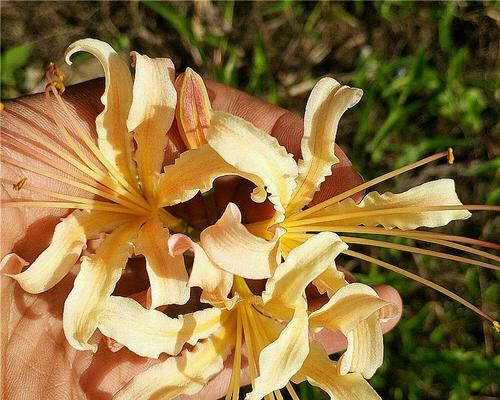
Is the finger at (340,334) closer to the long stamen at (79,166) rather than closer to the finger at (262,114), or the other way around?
the finger at (262,114)

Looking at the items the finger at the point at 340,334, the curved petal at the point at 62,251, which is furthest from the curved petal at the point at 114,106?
the finger at the point at 340,334

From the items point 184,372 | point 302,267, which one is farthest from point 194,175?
point 184,372

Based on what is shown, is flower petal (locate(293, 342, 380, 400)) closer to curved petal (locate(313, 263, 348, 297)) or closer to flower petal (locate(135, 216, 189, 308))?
curved petal (locate(313, 263, 348, 297))

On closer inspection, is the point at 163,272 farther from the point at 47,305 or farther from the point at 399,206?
the point at 399,206

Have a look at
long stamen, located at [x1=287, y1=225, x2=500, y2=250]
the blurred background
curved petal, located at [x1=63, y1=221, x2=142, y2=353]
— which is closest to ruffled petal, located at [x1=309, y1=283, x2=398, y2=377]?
long stamen, located at [x1=287, y1=225, x2=500, y2=250]

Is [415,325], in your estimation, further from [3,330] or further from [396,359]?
[3,330]

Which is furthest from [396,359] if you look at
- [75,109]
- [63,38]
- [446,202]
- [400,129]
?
[63,38]
